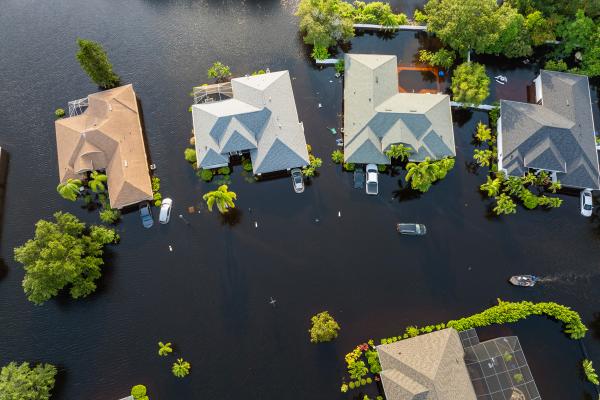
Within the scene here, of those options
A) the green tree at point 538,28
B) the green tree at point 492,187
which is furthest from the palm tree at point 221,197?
the green tree at point 538,28

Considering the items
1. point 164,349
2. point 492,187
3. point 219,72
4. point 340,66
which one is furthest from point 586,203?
point 164,349

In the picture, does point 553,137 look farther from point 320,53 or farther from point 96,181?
point 96,181

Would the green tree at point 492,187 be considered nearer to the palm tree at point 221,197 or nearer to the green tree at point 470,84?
the green tree at point 470,84

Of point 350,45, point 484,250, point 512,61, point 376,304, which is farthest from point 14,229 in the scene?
point 512,61

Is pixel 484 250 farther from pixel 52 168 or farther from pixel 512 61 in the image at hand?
pixel 52 168

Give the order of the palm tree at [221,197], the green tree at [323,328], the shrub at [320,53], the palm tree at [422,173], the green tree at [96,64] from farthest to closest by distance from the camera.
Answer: the shrub at [320,53] < the green tree at [96,64] < the palm tree at [422,173] < the palm tree at [221,197] < the green tree at [323,328]

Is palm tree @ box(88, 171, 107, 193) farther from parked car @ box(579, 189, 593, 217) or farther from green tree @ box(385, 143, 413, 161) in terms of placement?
parked car @ box(579, 189, 593, 217)

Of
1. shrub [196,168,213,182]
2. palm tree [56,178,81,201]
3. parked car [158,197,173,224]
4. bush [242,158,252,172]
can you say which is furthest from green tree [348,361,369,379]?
palm tree [56,178,81,201]

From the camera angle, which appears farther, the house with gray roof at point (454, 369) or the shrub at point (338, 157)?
the shrub at point (338, 157)
